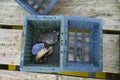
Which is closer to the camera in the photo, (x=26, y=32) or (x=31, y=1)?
(x=26, y=32)

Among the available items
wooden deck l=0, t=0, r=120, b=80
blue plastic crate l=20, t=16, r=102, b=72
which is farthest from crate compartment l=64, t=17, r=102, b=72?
wooden deck l=0, t=0, r=120, b=80

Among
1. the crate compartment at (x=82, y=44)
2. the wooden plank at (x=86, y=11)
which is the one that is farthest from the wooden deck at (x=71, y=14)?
the crate compartment at (x=82, y=44)

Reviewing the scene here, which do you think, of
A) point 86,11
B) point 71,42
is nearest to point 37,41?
point 71,42

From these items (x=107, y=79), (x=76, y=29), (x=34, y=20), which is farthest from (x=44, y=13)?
(x=107, y=79)

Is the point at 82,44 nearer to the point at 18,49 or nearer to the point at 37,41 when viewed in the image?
the point at 37,41

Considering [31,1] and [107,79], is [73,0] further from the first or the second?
[107,79]

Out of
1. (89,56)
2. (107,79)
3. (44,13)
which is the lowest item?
(107,79)

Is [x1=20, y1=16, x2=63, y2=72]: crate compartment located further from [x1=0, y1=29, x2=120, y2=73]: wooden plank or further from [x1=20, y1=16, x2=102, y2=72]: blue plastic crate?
[x1=0, y1=29, x2=120, y2=73]: wooden plank
